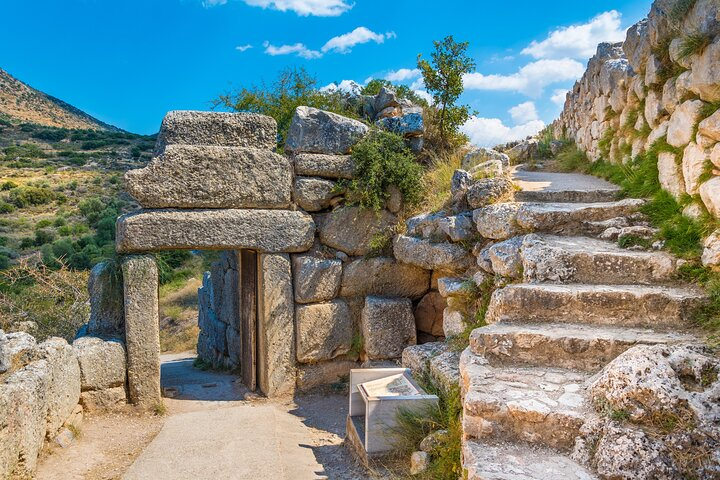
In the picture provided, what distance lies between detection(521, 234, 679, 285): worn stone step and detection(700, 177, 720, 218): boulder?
403mm

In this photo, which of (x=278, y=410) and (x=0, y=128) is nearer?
(x=278, y=410)

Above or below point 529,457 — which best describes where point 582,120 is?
above

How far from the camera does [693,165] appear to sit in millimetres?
3754

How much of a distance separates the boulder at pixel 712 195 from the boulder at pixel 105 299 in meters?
5.50

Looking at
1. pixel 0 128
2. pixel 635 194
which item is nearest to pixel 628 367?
pixel 635 194

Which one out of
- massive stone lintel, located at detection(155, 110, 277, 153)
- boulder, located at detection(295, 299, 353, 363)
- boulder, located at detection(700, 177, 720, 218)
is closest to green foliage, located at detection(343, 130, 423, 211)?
massive stone lintel, located at detection(155, 110, 277, 153)

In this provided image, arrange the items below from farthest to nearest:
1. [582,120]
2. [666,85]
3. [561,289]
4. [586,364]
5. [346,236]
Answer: [582,120] < [346,236] < [666,85] < [561,289] < [586,364]

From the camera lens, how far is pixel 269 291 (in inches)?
244

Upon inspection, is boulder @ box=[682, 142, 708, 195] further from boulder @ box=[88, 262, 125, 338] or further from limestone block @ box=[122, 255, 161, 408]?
boulder @ box=[88, 262, 125, 338]

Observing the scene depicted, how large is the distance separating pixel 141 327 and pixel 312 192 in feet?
8.08

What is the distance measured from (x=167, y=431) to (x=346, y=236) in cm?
298

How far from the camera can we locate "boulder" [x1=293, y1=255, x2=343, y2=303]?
635 centimetres

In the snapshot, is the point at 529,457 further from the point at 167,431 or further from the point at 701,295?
the point at 167,431

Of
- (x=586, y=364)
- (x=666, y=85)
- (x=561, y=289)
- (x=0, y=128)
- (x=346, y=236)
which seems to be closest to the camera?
(x=586, y=364)
